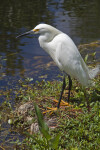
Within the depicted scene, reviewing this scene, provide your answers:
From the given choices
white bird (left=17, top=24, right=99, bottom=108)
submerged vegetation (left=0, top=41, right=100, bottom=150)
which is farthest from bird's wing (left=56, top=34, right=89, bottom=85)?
→ submerged vegetation (left=0, top=41, right=100, bottom=150)

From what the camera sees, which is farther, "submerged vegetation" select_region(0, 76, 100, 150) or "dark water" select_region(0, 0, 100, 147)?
"dark water" select_region(0, 0, 100, 147)

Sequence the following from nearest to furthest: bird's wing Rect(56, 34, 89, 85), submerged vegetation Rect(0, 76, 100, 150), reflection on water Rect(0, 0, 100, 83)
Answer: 1. submerged vegetation Rect(0, 76, 100, 150)
2. bird's wing Rect(56, 34, 89, 85)
3. reflection on water Rect(0, 0, 100, 83)

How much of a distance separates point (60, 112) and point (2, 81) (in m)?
2.12

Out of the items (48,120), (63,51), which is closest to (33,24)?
(63,51)

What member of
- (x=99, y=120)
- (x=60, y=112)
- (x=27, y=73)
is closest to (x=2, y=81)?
(x=27, y=73)

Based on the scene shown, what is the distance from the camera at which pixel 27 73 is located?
5867mm

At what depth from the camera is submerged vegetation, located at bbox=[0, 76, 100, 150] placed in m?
2.93

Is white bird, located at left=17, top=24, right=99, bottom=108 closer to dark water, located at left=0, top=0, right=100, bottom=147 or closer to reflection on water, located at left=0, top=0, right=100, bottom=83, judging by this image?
dark water, located at left=0, top=0, right=100, bottom=147

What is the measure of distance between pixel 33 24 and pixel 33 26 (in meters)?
0.26

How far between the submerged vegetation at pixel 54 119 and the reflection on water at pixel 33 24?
1514 mm

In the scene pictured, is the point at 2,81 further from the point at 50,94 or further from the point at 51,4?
the point at 51,4

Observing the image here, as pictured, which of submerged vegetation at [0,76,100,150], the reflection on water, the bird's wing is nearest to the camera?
submerged vegetation at [0,76,100,150]

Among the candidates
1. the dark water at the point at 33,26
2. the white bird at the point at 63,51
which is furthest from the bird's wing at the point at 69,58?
the dark water at the point at 33,26

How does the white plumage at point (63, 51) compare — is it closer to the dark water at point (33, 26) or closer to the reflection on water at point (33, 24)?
the dark water at point (33, 26)
